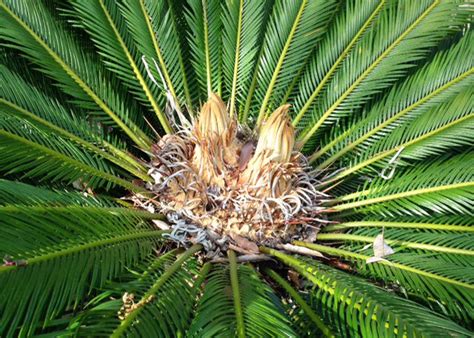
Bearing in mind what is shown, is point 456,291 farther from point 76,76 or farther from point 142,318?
point 76,76

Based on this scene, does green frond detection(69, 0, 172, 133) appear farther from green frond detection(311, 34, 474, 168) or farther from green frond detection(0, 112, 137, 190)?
green frond detection(311, 34, 474, 168)

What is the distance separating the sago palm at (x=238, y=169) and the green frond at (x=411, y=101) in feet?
0.03

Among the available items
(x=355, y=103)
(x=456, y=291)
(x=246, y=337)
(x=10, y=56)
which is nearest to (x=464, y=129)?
(x=355, y=103)

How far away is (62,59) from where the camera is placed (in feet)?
8.70

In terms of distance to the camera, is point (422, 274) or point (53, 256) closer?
point (53, 256)

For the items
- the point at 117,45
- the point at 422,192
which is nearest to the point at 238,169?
the point at 422,192

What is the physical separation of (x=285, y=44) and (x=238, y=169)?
87 cm

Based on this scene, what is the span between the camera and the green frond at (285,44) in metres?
3.01

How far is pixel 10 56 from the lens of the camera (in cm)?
269

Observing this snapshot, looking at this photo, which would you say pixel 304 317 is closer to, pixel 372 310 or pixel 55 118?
pixel 372 310

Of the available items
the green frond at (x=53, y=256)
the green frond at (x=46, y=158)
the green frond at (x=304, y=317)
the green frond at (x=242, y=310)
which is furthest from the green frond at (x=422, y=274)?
the green frond at (x=46, y=158)

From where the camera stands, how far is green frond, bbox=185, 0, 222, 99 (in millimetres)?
3064

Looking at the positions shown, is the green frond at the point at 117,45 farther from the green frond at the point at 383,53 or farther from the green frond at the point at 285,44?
the green frond at the point at 383,53

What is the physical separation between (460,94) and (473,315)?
3.81 feet
